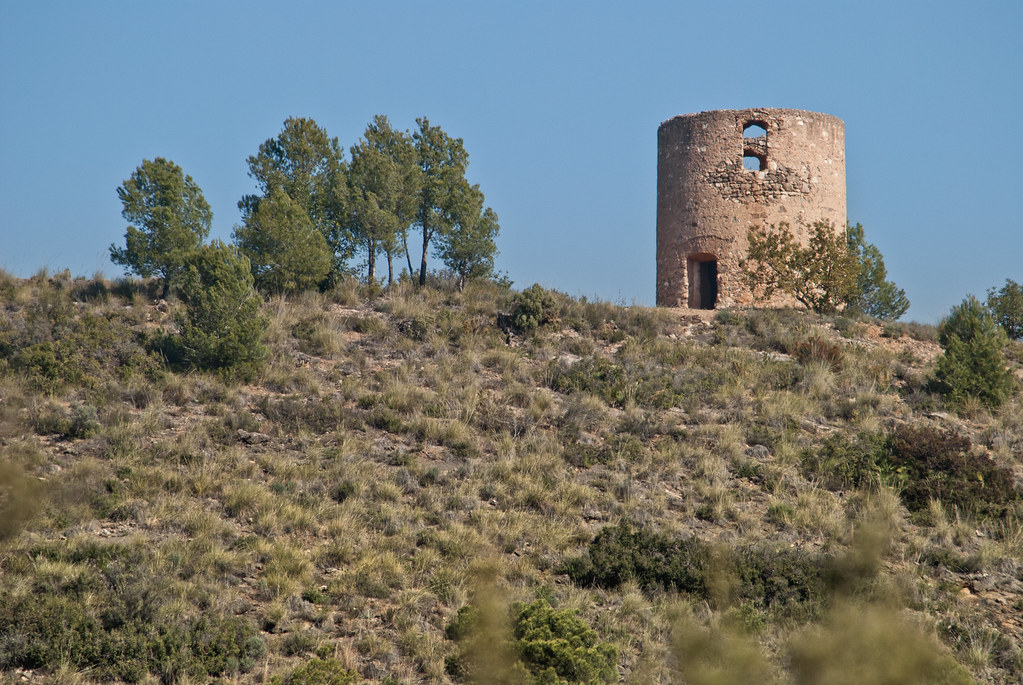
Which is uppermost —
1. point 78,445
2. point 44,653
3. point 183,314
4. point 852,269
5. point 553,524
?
point 852,269

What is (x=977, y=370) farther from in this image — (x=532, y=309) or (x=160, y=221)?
(x=160, y=221)

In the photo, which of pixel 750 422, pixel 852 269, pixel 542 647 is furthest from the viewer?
pixel 852 269

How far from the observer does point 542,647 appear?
8406 millimetres

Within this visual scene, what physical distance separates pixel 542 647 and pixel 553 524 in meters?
3.61

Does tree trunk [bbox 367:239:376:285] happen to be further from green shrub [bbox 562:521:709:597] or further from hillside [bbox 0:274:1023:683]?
green shrub [bbox 562:521:709:597]

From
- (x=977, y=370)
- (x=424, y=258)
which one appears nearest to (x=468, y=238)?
(x=424, y=258)

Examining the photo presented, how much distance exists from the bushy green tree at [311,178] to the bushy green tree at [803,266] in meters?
9.35

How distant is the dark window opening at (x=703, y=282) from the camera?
2420cm

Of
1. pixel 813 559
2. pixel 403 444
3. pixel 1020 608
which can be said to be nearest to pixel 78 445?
pixel 403 444

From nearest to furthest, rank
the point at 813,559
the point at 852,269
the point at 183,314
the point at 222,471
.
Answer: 1. the point at 813,559
2. the point at 222,471
3. the point at 183,314
4. the point at 852,269

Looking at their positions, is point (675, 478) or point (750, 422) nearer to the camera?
point (675, 478)

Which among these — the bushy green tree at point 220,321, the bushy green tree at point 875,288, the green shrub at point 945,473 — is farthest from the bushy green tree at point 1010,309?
the bushy green tree at point 220,321

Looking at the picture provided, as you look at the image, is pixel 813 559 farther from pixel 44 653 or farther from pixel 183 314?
pixel 183 314

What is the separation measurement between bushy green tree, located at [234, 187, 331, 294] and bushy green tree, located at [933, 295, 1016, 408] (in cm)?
1208
